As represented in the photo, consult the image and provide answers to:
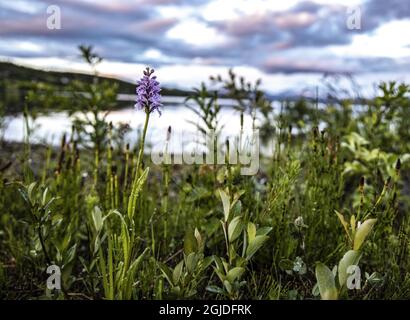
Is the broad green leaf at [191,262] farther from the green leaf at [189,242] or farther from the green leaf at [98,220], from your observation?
the green leaf at [98,220]

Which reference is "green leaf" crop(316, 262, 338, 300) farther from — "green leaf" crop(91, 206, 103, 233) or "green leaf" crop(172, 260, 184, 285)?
"green leaf" crop(91, 206, 103, 233)

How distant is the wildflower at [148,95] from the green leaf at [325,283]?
2.17 ft

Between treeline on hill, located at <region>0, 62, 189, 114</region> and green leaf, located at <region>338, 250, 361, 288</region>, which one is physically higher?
treeline on hill, located at <region>0, 62, 189, 114</region>

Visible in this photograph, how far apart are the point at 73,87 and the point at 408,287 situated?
8.00 ft

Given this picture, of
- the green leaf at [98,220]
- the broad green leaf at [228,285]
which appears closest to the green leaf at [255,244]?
the broad green leaf at [228,285]

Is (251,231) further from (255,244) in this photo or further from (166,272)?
(166,272)

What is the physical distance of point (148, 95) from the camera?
Result: 4.96ft

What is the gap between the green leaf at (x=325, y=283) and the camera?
157 centimetres

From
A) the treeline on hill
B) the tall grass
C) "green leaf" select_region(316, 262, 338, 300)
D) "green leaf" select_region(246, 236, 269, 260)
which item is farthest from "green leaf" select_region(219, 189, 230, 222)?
the treeline on hill

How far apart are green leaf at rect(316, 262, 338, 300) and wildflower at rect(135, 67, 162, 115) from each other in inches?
26.0

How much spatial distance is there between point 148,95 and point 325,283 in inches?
29.7

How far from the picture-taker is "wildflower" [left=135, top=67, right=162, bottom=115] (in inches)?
59.5

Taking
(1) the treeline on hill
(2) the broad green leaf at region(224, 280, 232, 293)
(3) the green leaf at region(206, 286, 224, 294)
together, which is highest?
(1) the treeline on hill
